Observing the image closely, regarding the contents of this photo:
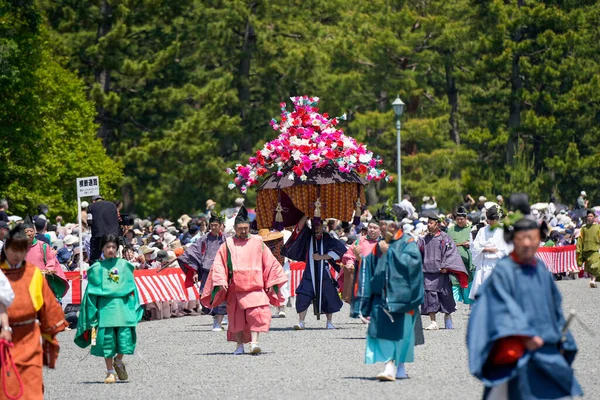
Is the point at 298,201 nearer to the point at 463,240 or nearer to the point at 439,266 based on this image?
the point at 439,266

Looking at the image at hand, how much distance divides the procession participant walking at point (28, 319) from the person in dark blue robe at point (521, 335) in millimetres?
3343

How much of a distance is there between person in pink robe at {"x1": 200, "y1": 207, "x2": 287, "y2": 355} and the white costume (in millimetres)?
3787

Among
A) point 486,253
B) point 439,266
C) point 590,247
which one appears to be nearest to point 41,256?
point 439,266

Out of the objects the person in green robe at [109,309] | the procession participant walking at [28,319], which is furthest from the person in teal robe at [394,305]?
the procession participant walking at [28,319]

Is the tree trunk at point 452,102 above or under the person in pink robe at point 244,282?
above

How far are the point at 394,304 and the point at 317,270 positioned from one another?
7.03 meters

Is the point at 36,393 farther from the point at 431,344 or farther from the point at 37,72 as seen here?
the point at 37,72

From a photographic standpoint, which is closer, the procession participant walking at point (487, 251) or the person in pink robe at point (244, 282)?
the person in pink robe at point (244, 282)

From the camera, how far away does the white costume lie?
18.5 meters

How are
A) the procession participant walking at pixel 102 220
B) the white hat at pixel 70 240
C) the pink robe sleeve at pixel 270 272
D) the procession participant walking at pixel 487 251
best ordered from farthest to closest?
the white hat at pixel 70 240 < the procession participant walking at pixel 102 220 < the procession participant walking at pixel 487 251 < the pink robe sleeve at pixel 270 272

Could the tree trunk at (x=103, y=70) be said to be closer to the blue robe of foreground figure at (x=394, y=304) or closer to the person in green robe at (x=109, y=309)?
the person in green robe at (x=109, y=309)

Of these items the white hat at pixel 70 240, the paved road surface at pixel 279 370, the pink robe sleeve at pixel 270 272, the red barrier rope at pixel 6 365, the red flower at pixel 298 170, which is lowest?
the paved road surface at pixel 279 370

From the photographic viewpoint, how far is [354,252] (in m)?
17.7

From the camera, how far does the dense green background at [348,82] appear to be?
48938 mm
